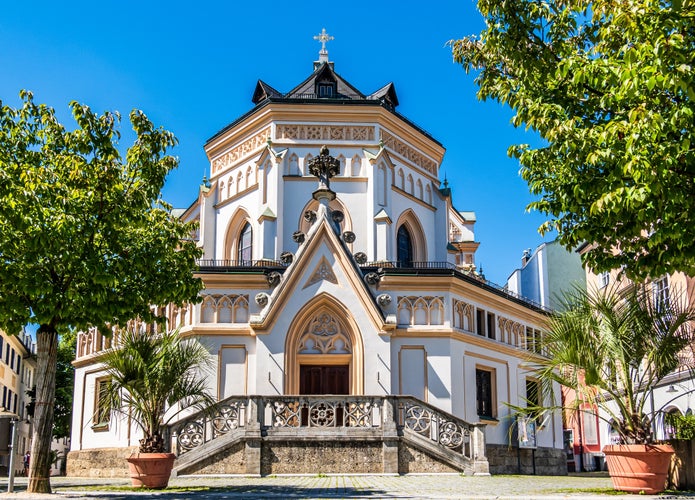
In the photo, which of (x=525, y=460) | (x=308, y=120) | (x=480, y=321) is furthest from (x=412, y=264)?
(x=525, y=460)

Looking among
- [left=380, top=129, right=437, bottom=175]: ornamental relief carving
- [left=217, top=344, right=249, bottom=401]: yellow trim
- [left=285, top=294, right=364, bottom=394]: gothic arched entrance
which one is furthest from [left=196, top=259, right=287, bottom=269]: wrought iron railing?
[left=380, top=129, right=437, bottom=175]: ornamental relief carving

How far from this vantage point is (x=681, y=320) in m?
14.6

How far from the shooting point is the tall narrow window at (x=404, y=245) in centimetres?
3525

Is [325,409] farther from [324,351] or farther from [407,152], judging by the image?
[407,152]

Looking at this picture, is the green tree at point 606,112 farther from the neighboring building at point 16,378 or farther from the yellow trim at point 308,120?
the neighboring building at point 16,378

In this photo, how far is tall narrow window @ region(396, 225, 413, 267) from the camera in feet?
116

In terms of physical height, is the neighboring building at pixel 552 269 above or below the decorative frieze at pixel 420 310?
above

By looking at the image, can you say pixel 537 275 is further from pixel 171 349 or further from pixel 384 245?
pixel 171 349

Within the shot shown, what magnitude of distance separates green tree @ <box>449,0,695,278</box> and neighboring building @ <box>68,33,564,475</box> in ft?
17.6

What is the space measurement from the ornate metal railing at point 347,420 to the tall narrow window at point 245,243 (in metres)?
11.9

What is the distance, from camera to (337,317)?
91.9 ft

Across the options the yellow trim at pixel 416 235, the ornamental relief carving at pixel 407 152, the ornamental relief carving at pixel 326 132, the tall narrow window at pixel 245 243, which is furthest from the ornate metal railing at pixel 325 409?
the ornamental relief carving at pixel 407 152

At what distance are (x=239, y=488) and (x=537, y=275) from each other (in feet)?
143

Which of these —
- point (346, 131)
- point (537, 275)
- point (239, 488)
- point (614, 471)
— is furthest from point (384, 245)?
point (537, 275)
